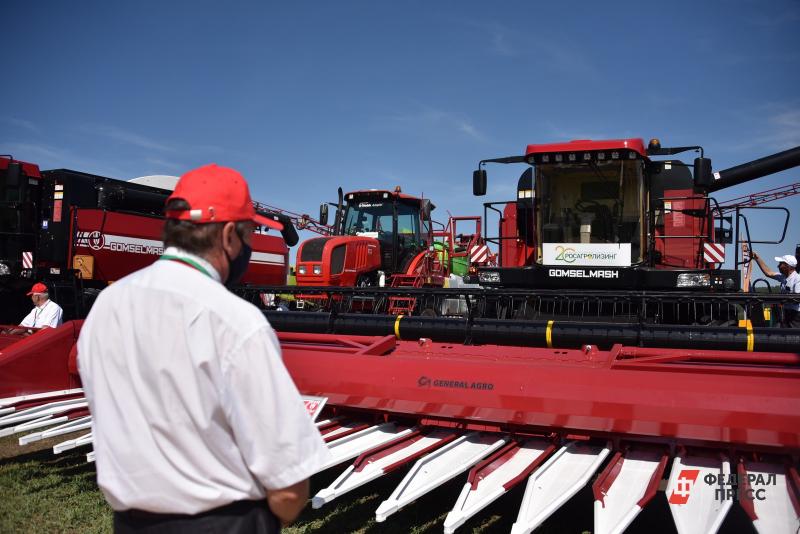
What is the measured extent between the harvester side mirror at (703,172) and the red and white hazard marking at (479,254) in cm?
235

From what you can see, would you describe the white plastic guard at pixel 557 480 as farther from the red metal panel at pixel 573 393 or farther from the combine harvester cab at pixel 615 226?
the combine harvester cab at pixel 615 226

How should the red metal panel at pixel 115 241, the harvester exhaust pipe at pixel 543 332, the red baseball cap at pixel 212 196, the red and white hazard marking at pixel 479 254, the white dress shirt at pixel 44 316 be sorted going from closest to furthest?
the red baseball cap at pixel 212 196, the harvester exhaust pipe at pixel 543 332, the white dress shirt at pixel 44 316, the red and white hazard marking at pixel 479 254, the red metal panel at pixel 115 241

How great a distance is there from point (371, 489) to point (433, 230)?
8.55 metres

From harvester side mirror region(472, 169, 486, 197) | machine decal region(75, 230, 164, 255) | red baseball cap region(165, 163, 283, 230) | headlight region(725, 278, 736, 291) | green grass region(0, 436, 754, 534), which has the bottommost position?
green grass region(0, 436, 754, 534)

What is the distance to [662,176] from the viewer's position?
648cm

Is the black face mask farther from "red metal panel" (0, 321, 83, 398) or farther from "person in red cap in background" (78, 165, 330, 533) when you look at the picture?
"red metal panel" (0, 321, 83, 398)

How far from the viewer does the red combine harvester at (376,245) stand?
10.6 metres

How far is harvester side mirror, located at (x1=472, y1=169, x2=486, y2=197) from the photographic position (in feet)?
21.0

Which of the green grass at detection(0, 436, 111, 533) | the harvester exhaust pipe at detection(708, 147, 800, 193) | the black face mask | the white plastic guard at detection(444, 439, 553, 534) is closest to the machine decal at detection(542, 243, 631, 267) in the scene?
the harvester exhaust pipe at detection(708, 147, 800, 193)

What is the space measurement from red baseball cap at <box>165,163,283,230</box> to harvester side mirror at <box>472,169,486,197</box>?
16.7 feet

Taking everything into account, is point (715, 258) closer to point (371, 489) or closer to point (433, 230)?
point (371, 489)

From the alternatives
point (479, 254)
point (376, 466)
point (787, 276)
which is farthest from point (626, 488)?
point (787, 276)

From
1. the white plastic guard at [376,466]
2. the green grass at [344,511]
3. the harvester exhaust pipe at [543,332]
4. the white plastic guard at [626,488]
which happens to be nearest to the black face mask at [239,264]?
the white plastic guard at [376,466]

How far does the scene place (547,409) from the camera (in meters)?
3.17
